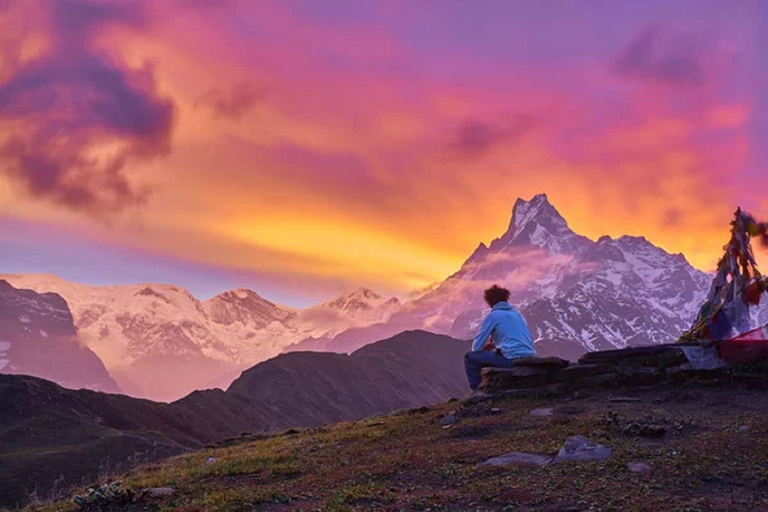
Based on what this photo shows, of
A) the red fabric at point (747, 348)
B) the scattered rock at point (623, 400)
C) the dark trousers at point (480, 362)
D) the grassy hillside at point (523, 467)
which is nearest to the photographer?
the grassy hillside at point (523, 467)

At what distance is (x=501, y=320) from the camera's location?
15.2 meters

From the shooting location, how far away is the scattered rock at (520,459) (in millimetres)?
9248

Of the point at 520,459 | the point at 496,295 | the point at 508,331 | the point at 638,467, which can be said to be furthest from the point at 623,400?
the point at 638,467

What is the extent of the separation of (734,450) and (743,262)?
1113 cm

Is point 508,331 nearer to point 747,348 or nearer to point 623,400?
point 623,400

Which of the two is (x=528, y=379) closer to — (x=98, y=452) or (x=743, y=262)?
(x=743, y=262)

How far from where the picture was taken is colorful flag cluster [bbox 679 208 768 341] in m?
17.3

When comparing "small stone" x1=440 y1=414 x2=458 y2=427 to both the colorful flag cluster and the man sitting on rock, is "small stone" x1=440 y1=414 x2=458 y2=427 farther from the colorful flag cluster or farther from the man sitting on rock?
the colorful flag cluster

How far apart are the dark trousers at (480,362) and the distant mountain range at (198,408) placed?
928cm

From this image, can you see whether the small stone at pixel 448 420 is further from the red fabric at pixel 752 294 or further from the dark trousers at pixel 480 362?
the red fabric at pixel 752 294

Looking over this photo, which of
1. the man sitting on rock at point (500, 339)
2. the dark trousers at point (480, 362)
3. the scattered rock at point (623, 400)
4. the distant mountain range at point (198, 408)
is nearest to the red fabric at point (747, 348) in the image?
the scattered rock at point (623, 400)

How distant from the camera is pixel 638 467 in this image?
8.45 m

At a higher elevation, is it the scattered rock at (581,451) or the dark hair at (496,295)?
the dark hair at (496,295)

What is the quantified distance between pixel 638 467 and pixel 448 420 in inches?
222
